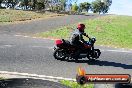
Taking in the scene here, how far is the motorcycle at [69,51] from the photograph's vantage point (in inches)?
537

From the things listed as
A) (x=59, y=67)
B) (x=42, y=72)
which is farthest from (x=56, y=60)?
(x=42, y=72)

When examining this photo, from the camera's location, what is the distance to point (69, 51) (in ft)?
45.5

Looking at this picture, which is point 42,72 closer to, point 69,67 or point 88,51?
point 69,67

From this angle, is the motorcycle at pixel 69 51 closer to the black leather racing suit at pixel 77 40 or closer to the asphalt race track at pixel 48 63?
the black leather racing suit at pixel 77 40

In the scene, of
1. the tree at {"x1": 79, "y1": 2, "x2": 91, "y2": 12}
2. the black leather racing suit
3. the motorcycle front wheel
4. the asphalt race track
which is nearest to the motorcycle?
the motorcycle front wheel

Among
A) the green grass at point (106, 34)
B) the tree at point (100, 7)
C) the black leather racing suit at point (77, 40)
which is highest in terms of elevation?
the black leather racing suit at point (77, 40)

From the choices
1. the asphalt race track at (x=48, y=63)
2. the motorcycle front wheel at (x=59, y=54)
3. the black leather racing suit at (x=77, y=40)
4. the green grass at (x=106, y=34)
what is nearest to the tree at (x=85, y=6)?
the green grass at (x=106, y=34)

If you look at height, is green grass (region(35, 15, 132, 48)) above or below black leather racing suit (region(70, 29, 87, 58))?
below

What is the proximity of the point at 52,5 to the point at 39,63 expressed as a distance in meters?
64.4

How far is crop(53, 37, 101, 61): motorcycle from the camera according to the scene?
44.8 feet

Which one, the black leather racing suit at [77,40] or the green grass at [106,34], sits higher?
the black leather racing suit at [77,40]

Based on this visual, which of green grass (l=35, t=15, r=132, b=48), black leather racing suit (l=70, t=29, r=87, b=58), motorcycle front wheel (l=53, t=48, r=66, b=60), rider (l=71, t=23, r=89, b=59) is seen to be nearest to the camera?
rider (l=71, t=23, r=89, b=59)

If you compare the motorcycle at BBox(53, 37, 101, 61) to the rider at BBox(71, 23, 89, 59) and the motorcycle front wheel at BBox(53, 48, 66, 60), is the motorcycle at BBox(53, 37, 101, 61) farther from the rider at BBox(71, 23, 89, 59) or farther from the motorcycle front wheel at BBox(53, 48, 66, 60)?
the rider at BBox(71, 23, 89, 59)

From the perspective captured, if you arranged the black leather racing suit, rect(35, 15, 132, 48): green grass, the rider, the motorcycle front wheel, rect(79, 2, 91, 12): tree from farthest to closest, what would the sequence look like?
rect(79, 2, 91, 12): tree, rect(35, 15, 132, 48): green grass, the motorcycle front wheel, the black leather racing suit, the rider
